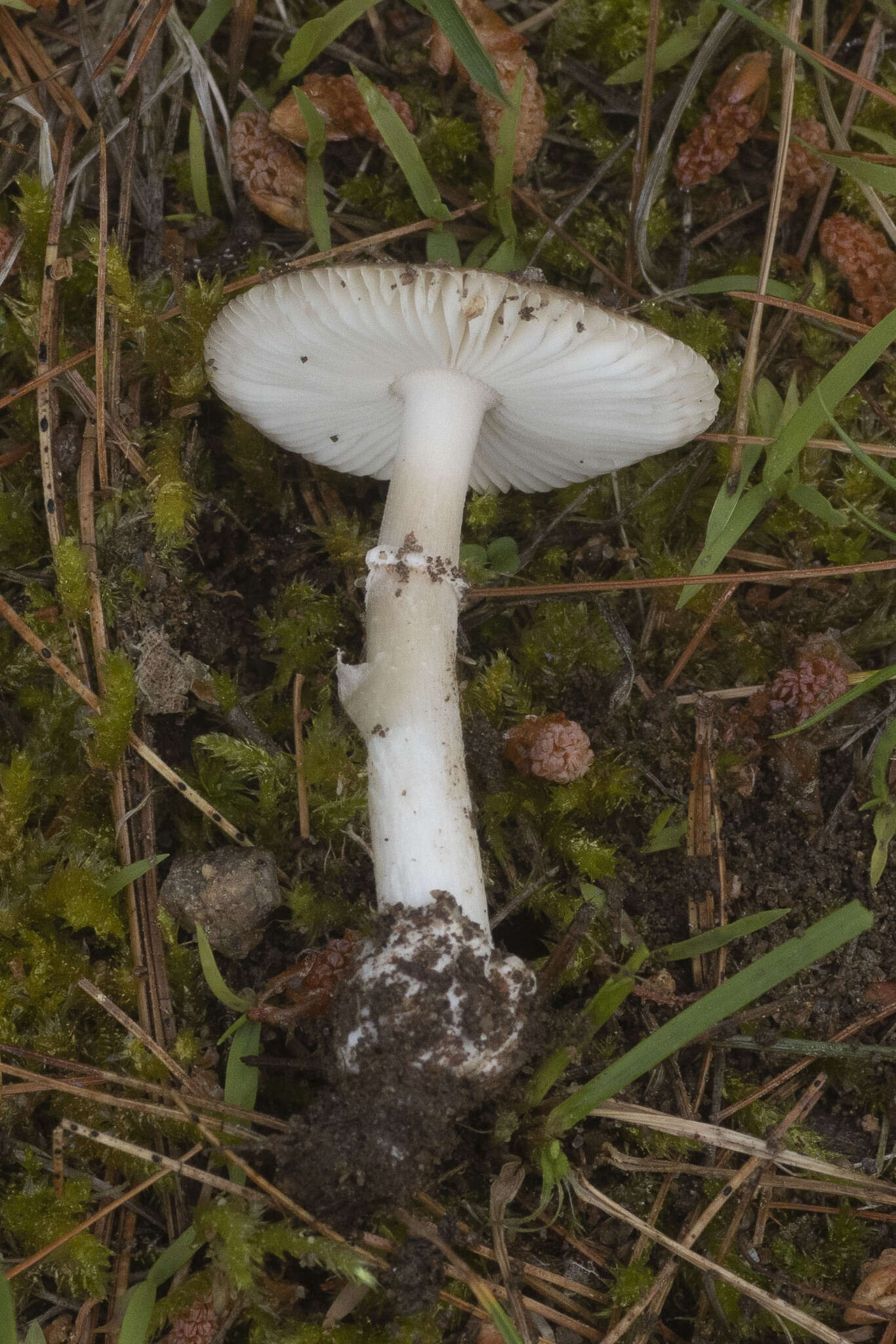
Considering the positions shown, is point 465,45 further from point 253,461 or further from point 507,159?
point 253,461

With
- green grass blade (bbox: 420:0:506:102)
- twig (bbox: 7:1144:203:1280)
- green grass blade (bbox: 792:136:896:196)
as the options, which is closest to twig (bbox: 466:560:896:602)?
green grass blade (bbox: 792:136:896:196)

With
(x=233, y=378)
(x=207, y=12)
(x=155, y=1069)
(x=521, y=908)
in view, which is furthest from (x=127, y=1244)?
(x=207, y=12)

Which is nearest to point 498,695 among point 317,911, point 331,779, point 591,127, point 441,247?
point 331,779

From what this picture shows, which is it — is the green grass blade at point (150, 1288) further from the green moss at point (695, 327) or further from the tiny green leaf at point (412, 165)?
the green moss at point (695, 327)

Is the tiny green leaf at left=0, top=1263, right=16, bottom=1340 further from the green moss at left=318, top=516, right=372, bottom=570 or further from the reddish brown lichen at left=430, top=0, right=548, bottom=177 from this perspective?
the reddish brown lichen at left=430, top=0, right=548, bottom=177

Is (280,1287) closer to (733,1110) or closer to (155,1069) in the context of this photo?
(155,1069)

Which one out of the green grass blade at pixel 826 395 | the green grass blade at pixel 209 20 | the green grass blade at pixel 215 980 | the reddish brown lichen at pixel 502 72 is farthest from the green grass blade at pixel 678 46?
the green grass blade at pixel 215 980
